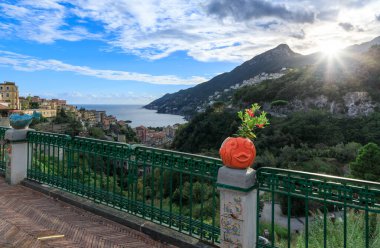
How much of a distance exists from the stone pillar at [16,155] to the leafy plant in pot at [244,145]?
5.42 meters

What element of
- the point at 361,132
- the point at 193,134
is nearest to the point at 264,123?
the point at 361,132

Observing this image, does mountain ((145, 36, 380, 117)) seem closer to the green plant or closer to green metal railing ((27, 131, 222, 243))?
green metal railing ((27, 131, 222, 243))

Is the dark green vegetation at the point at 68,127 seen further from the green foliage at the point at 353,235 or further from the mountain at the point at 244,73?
the mountain at the point at 244,73

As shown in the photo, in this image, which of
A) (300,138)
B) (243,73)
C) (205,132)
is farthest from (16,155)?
(243,73)

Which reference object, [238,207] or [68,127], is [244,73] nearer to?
[68,127]

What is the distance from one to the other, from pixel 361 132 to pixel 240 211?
187 ft

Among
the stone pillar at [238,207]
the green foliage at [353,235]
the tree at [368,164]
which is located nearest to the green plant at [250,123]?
the stone pillar at [238,207]

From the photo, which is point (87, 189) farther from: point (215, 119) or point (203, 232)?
point (215, 119)

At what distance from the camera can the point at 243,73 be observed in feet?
569

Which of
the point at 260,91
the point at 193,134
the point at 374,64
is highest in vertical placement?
the point at 374,64

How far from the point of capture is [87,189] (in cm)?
555

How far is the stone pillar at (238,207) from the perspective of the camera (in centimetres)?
324

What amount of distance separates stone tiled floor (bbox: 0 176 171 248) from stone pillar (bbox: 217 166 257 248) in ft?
3.87

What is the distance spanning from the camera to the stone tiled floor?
159 inches
